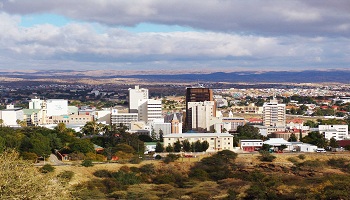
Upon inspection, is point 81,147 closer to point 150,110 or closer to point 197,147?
point 197,147

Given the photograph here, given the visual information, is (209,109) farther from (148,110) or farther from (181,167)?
(181,167)

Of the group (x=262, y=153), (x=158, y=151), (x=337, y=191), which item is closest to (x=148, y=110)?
(x=158, y=151)

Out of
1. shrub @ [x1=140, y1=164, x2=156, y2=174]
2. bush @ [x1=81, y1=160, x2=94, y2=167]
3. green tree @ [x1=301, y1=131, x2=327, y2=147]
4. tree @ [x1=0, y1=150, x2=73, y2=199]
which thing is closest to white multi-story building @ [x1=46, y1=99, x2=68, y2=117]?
green tree @ [x1=301, y1=131, x2=327, y2=147]

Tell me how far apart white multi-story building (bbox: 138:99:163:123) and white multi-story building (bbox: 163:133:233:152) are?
827 inches

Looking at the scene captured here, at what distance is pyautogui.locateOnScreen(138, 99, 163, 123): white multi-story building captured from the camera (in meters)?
80.8

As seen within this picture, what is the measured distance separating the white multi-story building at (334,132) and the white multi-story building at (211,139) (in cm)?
1636

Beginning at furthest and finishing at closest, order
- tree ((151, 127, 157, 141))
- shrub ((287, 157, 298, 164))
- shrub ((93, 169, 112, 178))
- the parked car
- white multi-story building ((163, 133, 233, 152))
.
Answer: tree ((151, 127, 157, 141)) → white multi-story building ((163, 133, 233, 152)) → the parked car → shrub ((287, 157, 298, 164)) → shrub ((93, 169, 112, 178))

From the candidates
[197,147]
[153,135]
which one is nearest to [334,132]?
[197,147]

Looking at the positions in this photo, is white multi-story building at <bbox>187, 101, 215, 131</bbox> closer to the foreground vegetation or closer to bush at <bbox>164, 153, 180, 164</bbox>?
the foreground vegetation

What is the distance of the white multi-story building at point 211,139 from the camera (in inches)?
2318

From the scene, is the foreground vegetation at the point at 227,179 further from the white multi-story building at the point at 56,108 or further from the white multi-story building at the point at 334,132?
the white multi-story building at the point at 56,108

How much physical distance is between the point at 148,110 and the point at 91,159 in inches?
1334

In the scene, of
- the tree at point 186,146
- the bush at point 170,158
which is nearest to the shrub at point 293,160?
the bush at point 170,158

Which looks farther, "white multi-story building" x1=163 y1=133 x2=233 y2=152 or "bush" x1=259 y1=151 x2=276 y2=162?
"white multi-story building" x1=163 y1=133 x2=233 y2=152
